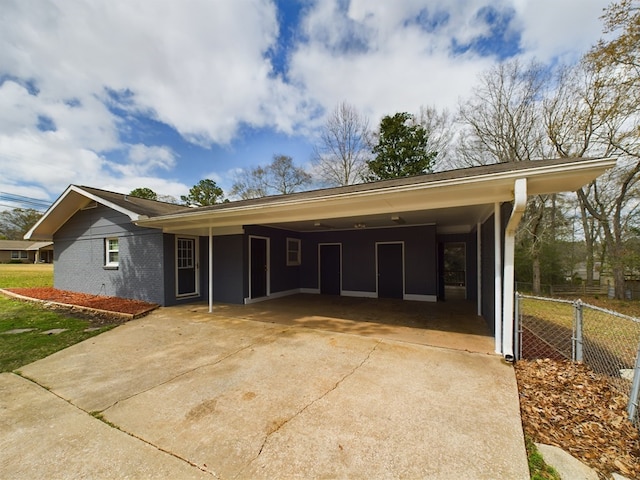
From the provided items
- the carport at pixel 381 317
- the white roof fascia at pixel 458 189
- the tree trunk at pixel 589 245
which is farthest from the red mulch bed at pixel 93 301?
the tree trunk at pixel 589 245

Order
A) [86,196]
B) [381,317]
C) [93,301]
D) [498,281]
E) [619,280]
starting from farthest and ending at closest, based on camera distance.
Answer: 1. [619,280]
2. [86,196]
3. [93,301]
4. [381,317]
5. [498,281]

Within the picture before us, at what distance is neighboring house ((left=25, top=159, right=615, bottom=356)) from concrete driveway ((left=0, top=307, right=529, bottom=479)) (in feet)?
9.03

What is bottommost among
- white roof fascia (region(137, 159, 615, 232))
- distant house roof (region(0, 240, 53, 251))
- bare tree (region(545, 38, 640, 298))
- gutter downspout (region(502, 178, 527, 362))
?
gutter downspout (region(502, 178, 527, 362))

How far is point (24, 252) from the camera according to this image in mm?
36438

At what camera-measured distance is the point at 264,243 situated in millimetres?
9328

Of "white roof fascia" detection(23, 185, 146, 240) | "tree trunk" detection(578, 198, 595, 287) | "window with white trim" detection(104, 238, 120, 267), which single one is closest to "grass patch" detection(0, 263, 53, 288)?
"white roof fascia" detection(23, 185, 146, 240)

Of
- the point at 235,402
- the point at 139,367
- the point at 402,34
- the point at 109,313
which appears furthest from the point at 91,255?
the point at 402,34

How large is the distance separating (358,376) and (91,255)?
10.7m

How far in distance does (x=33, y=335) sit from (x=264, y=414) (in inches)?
230

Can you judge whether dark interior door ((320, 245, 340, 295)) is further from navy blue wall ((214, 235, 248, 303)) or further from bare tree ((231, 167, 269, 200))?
bare tree ((231, 167, 269, 200))

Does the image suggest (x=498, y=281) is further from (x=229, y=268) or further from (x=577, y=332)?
(x=229, y=268)

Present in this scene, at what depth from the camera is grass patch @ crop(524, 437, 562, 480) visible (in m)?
1.97

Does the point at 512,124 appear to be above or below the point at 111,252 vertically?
above

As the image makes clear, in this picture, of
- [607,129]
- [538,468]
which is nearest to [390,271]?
[538,468]
